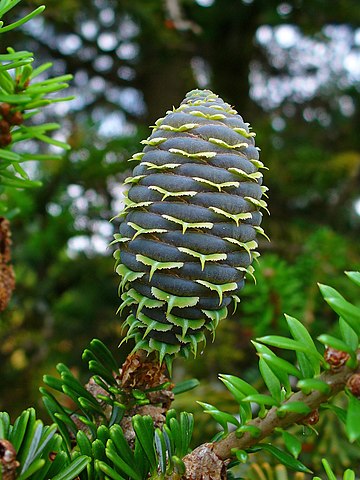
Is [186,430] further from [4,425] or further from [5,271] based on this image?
[5,271]

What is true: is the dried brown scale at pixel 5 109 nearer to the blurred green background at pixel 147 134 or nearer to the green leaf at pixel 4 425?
the blurred green background at pixel 147 134

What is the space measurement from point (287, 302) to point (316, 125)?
1.57 m

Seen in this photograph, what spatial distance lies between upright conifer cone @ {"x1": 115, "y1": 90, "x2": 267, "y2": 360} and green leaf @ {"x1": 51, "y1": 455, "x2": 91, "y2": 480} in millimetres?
125

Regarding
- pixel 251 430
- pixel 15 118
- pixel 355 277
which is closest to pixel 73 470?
pixel 251 430

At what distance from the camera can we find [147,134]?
5.00ft

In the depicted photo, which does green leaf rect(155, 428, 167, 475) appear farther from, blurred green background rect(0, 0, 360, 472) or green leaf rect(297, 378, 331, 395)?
blurred green background rect(0, 0, 360, 472)

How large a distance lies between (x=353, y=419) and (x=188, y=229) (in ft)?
0.69

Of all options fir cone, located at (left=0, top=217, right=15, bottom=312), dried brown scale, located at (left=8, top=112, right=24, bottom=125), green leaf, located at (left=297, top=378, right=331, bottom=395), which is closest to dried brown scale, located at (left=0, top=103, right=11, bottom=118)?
dried brown scale, located at (left=8, top=112, right=24, bottom=125)

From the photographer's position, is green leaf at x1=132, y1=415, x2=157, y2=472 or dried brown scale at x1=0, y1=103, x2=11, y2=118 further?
dried brown scale at x1=0, y1=103, x2=11, y2=118

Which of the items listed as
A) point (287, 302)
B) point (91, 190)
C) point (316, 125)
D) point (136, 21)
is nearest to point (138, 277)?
point (287, 302)

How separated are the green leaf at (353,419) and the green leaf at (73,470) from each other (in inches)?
7.6

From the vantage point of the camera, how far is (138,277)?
48 cm

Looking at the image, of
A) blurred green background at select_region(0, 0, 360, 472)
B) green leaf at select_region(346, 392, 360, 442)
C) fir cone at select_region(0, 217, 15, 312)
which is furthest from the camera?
blurred green background at select_region(0, 0, 360, 472)

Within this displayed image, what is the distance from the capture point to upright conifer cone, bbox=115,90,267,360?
1.55 feet
